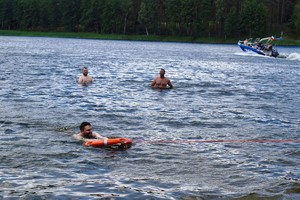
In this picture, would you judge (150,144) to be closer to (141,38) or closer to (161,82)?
(161,82)

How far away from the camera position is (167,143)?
12.8 m

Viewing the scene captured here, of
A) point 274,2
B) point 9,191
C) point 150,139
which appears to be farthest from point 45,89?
point 274,2

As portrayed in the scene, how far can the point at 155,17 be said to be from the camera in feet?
413

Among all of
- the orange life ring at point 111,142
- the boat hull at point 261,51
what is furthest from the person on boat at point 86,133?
the boat hull at point 261,51

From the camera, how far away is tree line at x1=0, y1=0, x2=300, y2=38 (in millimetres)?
120694

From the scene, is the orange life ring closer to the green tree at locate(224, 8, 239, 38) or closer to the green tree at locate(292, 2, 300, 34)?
the green tree at locate(224, 8, 239, 38)

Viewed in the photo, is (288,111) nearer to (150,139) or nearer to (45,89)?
(150,139)

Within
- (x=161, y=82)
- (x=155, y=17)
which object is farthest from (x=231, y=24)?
(x=161, y=82)

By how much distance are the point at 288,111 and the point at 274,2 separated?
136m

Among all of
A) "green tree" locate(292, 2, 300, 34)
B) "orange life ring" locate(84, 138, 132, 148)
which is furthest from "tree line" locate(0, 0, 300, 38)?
"orange life ring" locate(84, 138, 132, 148)

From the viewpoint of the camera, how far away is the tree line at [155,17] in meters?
121

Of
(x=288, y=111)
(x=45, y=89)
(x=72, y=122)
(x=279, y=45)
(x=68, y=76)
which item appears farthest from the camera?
(x=279, y=45)

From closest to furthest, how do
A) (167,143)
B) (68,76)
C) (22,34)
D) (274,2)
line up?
(167,143)
(68,76)
(22,34)
(274,2)

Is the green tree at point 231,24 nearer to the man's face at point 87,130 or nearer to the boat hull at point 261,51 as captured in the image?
the boat hull at point 261,51
